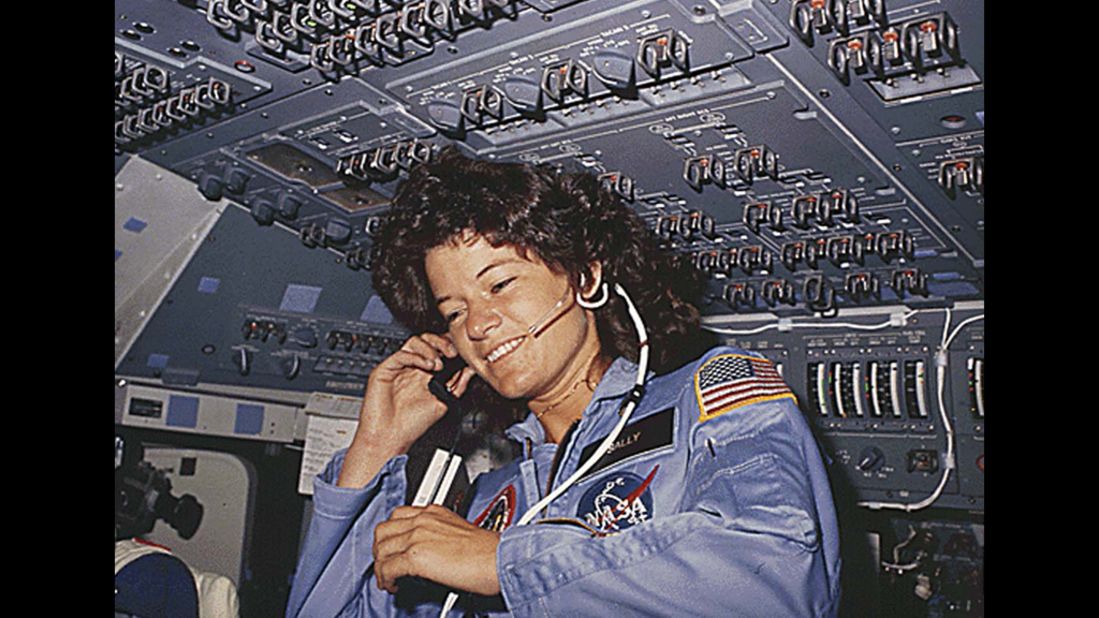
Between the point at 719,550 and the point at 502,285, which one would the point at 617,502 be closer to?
the point at 719,550

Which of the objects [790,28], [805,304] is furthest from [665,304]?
[805,304]

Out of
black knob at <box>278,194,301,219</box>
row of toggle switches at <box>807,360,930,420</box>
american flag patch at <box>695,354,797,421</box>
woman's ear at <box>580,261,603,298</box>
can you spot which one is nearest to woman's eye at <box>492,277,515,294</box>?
woman's ear at <box>580,261,603,298</box>

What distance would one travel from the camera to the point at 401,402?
4.88 ft

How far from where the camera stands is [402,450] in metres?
1.45

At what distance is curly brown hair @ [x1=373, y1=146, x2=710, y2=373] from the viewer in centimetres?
143

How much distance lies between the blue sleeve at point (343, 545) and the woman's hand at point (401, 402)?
0.04m

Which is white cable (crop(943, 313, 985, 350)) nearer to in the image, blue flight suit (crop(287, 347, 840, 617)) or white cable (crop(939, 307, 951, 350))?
white cable (crop(939, 307, 951, 350))

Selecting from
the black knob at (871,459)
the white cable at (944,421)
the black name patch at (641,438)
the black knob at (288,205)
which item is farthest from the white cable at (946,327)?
the black knob at (288,205)

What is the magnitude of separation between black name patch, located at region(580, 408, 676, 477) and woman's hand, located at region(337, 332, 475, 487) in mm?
324

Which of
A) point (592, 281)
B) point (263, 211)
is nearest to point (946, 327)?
point (592, 281)

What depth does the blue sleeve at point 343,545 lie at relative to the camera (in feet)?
4.48
